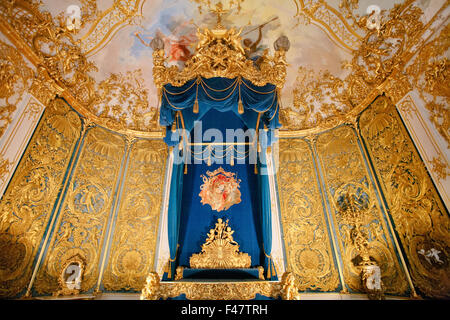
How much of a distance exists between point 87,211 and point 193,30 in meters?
4.11

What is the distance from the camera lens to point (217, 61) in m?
3.69

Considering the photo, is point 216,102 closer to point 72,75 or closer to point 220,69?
point 220,69

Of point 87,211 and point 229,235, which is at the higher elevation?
point 87,211

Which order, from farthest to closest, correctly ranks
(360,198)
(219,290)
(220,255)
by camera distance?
(360,198), (220,255), (219,290)

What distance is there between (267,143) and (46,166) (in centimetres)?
382

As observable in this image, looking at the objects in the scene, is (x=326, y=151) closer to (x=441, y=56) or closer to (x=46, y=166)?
(x=441, y=56)

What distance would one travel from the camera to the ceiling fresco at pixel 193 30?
3861mm

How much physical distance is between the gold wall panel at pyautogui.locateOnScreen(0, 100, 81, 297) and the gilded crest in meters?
2.58

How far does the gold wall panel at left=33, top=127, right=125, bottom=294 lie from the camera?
3545 millimetres

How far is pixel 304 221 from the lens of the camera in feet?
14.5

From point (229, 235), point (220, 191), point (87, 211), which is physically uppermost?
point (220, 191)

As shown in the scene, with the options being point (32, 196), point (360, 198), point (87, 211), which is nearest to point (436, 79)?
point (360, 198)

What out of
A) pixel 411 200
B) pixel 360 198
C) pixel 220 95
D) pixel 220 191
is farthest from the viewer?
pixel 220 191

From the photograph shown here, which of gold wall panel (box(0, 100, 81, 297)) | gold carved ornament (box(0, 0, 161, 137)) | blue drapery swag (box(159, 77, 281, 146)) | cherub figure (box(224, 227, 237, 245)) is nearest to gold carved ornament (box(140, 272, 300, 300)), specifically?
cherub figure (box(224, 227, 237, 245))
